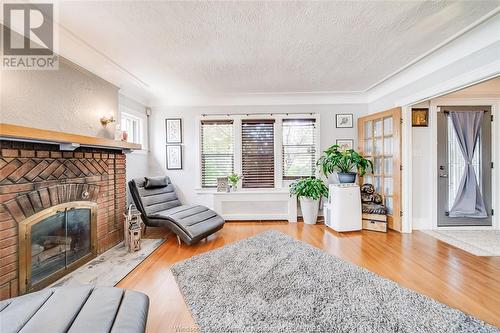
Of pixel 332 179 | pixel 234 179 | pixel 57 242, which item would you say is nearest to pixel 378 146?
pixel 332 179

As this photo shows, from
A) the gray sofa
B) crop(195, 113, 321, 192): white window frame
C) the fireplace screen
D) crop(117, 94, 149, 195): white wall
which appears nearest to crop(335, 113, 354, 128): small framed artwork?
crop(195, 113, 321, 192): white window frame

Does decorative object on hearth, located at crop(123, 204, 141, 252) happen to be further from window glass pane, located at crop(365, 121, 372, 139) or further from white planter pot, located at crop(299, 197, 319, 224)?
window glass pane, located at crop(365, 121, 372, 139)

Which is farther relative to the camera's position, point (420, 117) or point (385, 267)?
point (420, 117)

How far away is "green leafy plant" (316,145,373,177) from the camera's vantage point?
3475 millimetres

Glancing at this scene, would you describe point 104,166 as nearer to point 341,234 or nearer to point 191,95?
point 191,95

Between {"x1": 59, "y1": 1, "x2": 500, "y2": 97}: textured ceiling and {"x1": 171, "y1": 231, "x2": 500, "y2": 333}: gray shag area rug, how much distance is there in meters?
2.48

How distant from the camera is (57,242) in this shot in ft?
Answer: 6.50

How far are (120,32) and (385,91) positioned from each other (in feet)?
13.3

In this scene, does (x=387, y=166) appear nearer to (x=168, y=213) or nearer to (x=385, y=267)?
(x=385, y=267)

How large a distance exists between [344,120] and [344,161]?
3.38 feet

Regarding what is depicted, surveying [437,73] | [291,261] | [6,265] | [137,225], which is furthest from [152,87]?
[437,73]

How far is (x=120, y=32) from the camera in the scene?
1.93 meters

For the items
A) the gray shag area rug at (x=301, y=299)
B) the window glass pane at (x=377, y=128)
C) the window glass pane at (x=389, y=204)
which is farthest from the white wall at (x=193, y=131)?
the gray shag area rug at (x=301, y=299)

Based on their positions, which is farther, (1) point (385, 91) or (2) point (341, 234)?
(1) point (385, 91)
